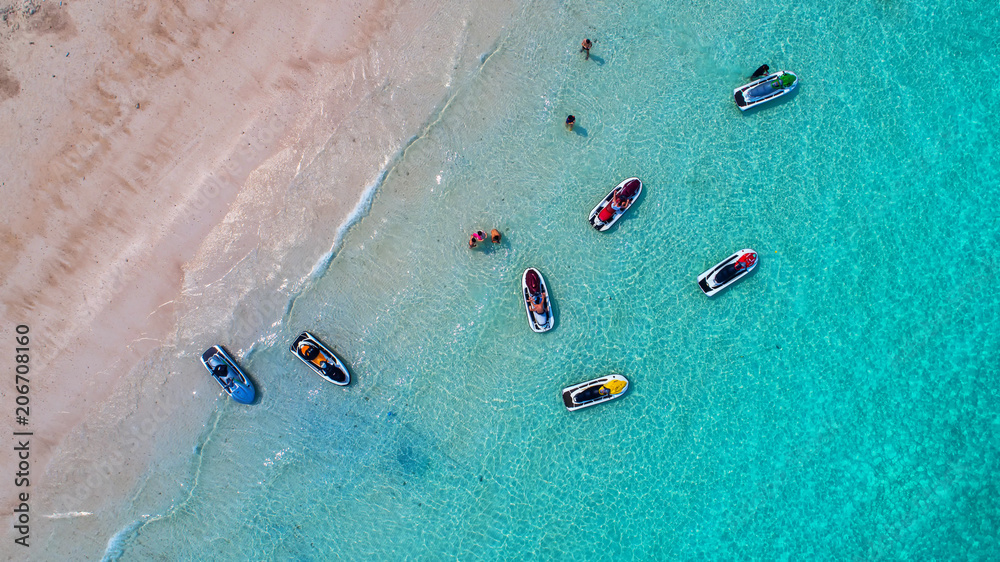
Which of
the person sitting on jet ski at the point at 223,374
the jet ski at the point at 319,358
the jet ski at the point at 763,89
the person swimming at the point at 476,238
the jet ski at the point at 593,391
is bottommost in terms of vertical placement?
the person sitting on jet ski at the point at 223,374

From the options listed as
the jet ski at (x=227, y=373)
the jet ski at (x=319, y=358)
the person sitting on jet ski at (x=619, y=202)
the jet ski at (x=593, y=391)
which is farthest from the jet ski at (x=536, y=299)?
the jet ski at (x=227, y=373)

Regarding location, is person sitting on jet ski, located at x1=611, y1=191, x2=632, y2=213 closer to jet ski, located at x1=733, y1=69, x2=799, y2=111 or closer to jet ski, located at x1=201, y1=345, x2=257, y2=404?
jet ski, located at x1=733, y1=69, x2=799, y2=111

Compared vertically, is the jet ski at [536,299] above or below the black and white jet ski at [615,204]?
below

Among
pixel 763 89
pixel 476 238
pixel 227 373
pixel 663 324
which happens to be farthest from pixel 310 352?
pixel 763 89

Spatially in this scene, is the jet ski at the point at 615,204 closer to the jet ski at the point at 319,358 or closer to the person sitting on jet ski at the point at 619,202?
the person sitting on jet ski at the point at 619,202

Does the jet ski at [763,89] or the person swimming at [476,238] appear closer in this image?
the person swimming at [476,238]

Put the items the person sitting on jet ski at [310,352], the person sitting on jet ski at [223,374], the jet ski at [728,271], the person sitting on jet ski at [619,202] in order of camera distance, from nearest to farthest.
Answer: the person sitting on jet ski at [223,374]
the person sitting on jet ski at [310,352]
the jet ski at [728,271]
the person sitting on jet ski at [619,202]

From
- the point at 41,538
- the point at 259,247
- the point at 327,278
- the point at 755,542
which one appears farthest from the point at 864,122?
the point at 41,538

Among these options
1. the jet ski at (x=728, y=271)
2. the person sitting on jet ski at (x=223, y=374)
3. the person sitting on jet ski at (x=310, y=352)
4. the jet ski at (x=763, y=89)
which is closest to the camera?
the person sitting on jet ski at (x=223, y=374)
